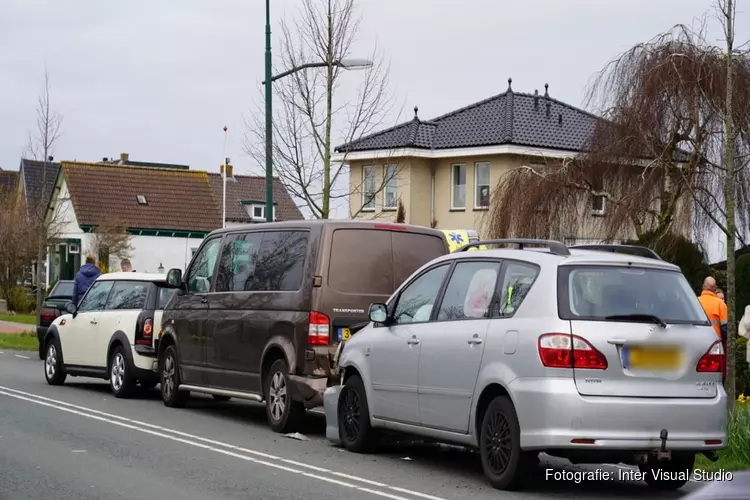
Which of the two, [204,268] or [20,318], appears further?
[20,318]

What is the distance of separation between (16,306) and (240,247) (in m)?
35.2

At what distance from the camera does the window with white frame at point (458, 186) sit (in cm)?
4331

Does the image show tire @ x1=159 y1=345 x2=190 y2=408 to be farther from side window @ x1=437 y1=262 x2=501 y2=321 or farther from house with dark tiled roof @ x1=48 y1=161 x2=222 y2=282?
house with dark tiled roof @ x1=48 y1=161 x2=222 y2=282

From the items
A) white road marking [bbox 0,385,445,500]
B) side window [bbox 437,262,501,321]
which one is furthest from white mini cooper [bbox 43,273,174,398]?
side window [bbox 437,262,501,321]

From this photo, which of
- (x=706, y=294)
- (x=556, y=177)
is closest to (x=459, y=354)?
(x=706, y=294)

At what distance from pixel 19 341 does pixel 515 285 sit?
76.7 feet

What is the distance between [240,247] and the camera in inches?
557

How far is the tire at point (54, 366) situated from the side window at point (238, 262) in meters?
5.22

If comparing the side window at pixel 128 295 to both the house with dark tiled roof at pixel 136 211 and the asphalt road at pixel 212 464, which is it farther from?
the house with dark tiled roof at pixel 136 211

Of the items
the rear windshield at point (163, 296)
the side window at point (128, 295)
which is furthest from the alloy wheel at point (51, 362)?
the rear windshield at point (163, 296)

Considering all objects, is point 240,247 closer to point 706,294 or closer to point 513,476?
point 513,476

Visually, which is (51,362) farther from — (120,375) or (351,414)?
(351,414)

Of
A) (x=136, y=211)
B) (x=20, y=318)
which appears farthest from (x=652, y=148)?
(x=136, y=211)

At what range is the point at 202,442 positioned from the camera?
12.0m
